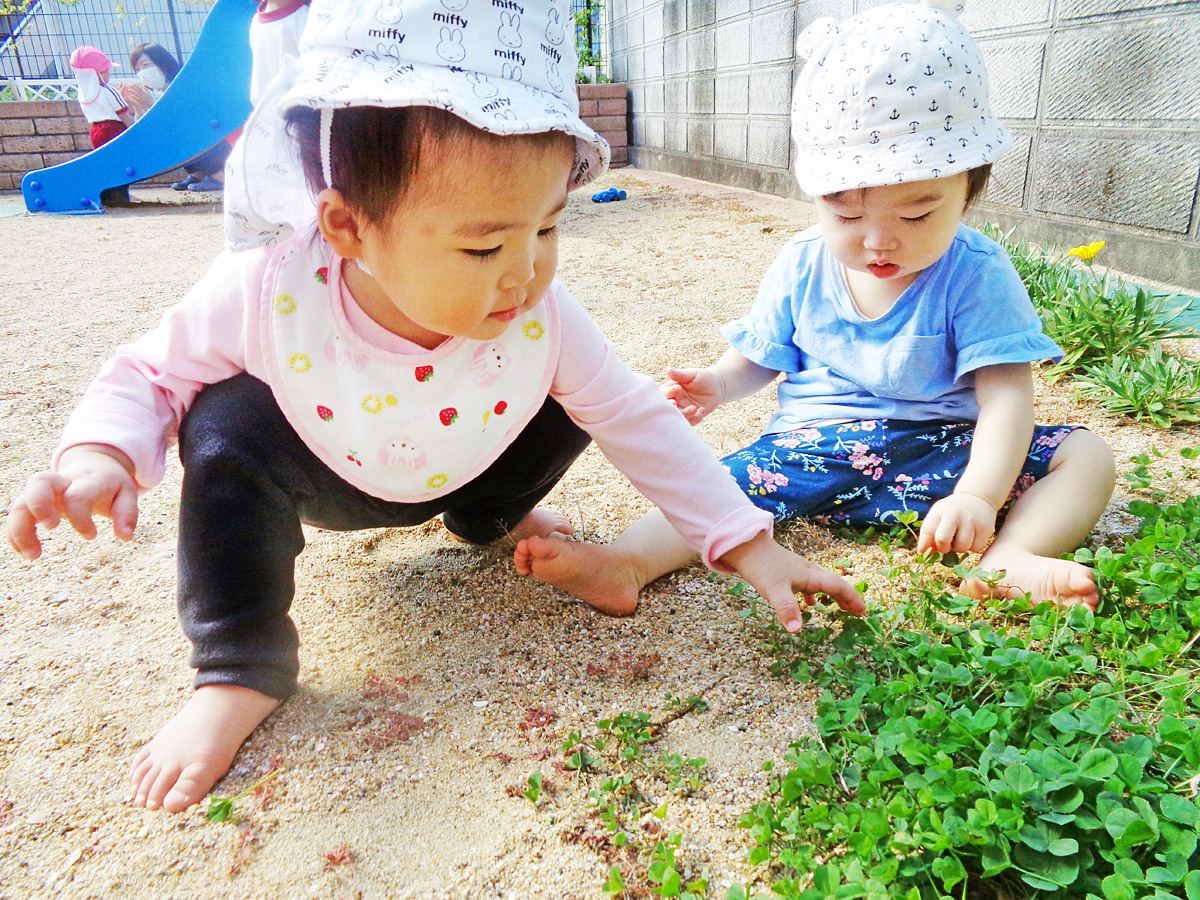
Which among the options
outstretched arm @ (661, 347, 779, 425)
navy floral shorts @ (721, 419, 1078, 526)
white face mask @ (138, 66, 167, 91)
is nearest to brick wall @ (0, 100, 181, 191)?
white face mask @ (138, 66, 167, 91)

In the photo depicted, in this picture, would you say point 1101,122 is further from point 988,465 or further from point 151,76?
point 151,76

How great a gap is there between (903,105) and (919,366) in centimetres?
52

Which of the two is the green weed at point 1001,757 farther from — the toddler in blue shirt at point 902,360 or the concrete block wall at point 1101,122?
the concrete block wall at point 1101,122

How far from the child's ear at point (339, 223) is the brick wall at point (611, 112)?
925 centimetres

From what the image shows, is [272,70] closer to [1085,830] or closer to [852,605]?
[852,605]

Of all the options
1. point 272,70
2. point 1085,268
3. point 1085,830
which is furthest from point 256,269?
point 1085,268

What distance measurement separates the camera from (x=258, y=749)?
4.24 ft

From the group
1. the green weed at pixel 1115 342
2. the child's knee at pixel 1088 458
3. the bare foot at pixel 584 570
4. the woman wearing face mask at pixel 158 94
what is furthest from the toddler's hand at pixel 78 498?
the woman wearing face mask at pixel 158 94

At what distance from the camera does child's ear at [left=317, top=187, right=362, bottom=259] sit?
1222mm

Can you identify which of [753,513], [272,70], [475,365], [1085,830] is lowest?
[1085,830]

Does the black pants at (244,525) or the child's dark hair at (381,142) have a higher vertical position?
the child's dark hair at (381,142)

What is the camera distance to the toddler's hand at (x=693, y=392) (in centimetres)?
201

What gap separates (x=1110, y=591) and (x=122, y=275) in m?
5.14

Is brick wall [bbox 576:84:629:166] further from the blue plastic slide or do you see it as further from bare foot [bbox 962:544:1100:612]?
bare foot [bbox 962:544:1100:612]
